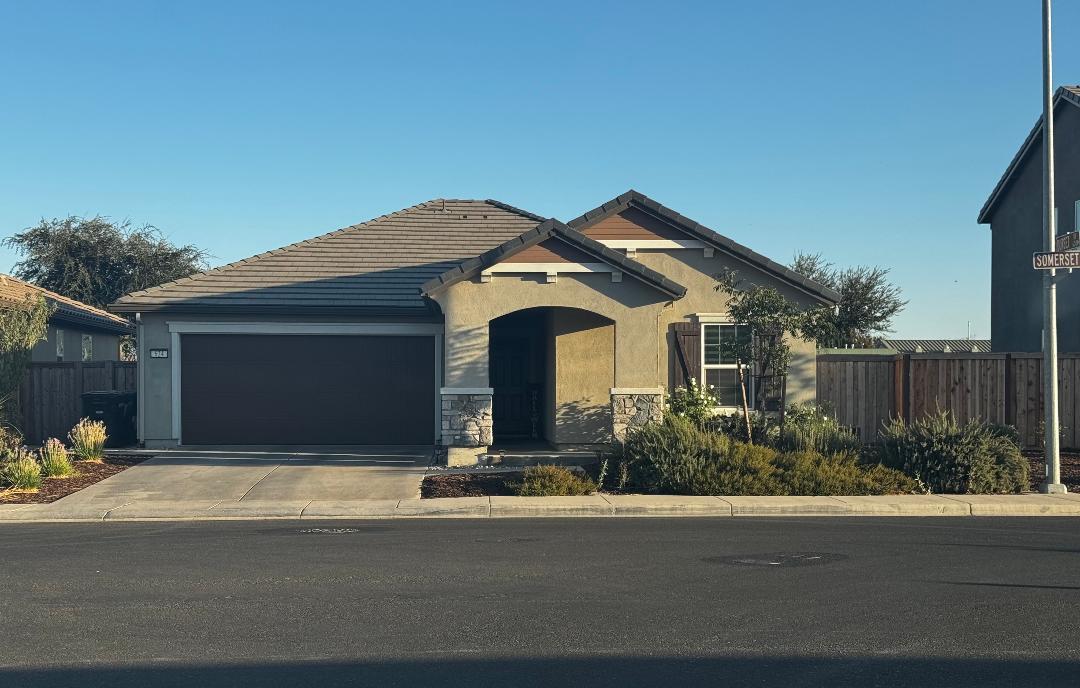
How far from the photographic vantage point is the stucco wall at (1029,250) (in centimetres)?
2595

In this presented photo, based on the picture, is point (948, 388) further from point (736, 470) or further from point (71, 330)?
point (71, 330)

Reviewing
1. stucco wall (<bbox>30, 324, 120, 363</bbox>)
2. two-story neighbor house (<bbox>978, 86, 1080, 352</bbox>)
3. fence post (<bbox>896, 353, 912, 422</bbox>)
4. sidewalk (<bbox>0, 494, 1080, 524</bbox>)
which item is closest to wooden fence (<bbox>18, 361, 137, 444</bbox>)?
stucco wall (<bbox>30, 324, 120, 363</bbox>)

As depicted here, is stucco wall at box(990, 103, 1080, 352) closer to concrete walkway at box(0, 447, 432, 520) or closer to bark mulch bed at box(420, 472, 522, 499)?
bark mulch bed at box(420, 472, 522, 499)

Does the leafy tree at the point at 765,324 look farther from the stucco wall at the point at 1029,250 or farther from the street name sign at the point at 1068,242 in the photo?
the stucco wall at the point at 1029,250

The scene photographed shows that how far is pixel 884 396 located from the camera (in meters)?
21.5

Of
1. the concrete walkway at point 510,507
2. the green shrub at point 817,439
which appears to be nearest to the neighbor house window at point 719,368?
the green shrub at point 817,439

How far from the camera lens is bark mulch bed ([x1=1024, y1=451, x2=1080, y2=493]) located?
54.3ft

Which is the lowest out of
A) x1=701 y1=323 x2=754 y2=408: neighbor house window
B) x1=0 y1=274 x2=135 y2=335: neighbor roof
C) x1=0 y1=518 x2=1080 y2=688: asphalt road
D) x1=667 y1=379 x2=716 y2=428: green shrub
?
x1=0 y1=518 x2=1080 y2=688: asphalt road

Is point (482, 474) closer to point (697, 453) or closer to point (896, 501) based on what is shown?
point (697, 453)

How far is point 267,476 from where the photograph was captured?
17156mm

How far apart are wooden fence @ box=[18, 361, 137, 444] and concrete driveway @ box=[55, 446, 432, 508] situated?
3460 millimetres

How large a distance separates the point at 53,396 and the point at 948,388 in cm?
1909

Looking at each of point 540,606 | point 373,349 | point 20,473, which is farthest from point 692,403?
point 20,473

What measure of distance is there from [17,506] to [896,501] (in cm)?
1251
